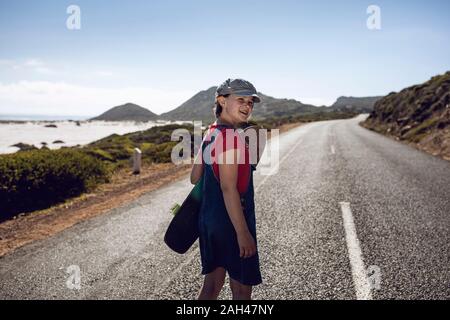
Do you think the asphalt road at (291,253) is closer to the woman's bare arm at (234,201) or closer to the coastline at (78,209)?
the coastline at (78,209)

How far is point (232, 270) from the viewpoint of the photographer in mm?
2164

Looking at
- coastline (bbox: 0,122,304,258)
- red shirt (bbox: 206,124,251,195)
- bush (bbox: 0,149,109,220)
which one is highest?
red shirt (bbox: 206,124,251,195)

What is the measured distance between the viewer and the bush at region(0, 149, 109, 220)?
7469mm

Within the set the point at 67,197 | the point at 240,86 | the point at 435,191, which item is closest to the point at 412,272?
the point at 240,86

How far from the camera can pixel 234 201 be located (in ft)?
6.53

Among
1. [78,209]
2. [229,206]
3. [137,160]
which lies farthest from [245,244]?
[137,160]

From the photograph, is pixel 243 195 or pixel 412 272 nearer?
pixel 243 195

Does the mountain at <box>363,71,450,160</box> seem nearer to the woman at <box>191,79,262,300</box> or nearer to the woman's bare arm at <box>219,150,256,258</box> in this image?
the woman at <box>191,79,262,300</box>

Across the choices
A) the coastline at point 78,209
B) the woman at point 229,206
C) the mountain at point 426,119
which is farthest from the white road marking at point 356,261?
the mountain at point 426,119

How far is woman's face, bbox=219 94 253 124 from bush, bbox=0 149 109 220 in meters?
6.91

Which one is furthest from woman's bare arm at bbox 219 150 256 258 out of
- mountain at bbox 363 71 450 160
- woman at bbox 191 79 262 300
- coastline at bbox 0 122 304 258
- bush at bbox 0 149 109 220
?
mountain at bbox 363 71 450 160

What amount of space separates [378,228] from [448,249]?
40.8 inches

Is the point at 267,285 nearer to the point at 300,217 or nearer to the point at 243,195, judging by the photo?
the point at 243,195

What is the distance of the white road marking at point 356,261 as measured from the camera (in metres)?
3.50
